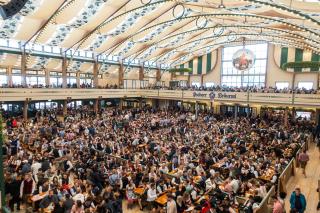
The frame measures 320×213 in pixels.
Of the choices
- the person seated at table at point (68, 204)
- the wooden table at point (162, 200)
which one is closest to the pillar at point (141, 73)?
the wooden table at point (162, 200)

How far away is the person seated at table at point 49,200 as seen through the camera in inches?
249

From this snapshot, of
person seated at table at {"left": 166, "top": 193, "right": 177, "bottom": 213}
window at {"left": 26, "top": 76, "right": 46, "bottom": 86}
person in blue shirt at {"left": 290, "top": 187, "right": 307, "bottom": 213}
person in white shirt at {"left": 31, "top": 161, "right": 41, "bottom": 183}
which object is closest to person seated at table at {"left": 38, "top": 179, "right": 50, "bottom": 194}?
person in white shirt at {"left": 31, "top": 161, "right": 41, "bottom": 183}

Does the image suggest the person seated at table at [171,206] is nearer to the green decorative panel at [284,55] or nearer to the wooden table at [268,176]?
the wooden table at [268,176]

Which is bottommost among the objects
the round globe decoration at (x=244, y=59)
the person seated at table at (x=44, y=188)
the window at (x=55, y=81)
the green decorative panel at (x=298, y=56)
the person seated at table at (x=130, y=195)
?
the person seated at table at (x=130, y=195)

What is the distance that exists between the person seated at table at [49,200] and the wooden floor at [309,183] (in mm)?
6638

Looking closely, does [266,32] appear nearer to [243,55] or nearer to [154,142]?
[243,55]

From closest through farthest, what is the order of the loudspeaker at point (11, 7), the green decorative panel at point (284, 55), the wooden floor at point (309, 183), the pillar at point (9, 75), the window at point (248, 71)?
1. the loudspeaker at point (11, 7)
2. the wooden floor at point (309, 183)
3. the pillar at point (9, 75)
4. the green decorative panel at point (284, 55)
5. the window at point (248, 71)

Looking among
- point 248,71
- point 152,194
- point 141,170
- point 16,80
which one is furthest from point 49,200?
point 248,71

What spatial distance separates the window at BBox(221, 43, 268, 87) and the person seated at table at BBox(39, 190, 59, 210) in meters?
27.3

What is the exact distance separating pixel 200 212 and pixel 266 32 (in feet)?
69.9

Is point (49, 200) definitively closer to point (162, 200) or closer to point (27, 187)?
point (27, 187)

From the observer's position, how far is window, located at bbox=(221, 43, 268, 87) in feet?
95.0

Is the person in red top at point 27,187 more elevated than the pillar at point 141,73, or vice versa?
the pillar at point 141,73

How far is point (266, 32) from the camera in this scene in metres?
23.2
